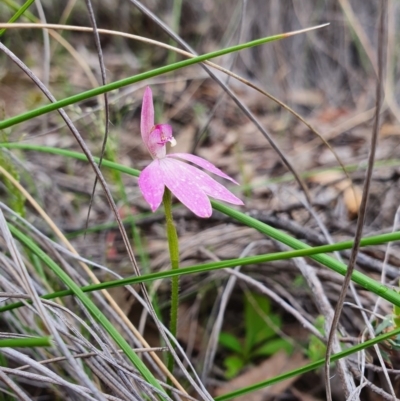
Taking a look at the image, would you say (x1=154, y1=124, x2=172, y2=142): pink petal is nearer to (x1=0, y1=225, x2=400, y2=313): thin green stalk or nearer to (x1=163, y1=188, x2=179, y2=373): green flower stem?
(x1=163, y1=188, x2=179, y2=373): green flower stem

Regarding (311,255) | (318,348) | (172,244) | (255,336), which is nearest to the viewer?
(311,255)

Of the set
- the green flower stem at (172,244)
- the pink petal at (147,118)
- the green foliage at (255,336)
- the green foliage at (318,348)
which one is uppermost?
the pink petal at (147,118)

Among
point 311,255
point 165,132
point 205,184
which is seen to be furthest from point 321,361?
point 165,132

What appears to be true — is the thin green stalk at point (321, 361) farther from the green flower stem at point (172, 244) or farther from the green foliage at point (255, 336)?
the green foliage at point (255, 336)

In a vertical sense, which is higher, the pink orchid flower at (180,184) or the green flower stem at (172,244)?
the pink orchid flower at (180,184)

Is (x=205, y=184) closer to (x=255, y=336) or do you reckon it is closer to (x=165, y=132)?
(x=165, y=132)

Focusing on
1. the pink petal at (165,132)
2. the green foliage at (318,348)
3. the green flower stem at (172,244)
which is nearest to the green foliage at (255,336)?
the green foliage at (318,348)
